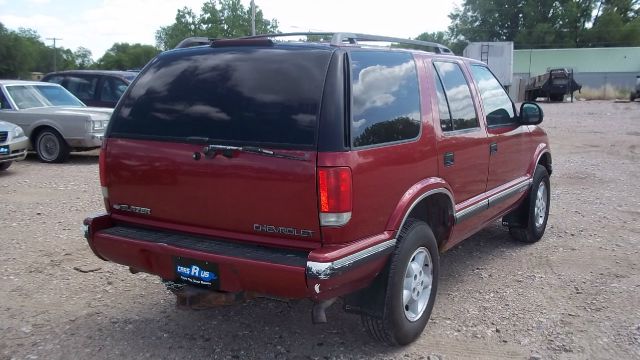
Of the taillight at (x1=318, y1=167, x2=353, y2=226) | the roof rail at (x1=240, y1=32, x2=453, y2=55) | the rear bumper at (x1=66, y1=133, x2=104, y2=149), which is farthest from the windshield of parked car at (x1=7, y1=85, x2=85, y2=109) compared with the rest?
the taillight at (x1=318, y1=167, x2=353, y2=226)

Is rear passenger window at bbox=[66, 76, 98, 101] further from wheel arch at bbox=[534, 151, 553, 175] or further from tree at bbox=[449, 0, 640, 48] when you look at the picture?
tree at bbox=[449, 0, 640, 48]

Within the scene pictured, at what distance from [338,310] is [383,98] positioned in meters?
1.73

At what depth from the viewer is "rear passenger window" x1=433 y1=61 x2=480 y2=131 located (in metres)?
4.38

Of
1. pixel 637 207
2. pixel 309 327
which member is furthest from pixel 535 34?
pixel 309 327

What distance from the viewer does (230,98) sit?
3.43 m

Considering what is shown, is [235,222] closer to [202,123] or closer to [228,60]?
[202,123]

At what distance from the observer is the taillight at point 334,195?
311 centimetres

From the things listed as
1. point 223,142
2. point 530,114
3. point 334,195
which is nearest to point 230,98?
point 223,142

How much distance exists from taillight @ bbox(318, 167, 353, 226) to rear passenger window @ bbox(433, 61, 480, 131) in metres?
1.33

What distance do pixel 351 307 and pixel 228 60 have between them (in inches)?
66.5

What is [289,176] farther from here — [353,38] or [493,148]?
[493,148]

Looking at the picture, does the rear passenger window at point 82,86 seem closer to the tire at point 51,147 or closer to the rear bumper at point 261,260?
the tire at point 51,147

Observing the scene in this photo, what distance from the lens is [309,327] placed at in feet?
13.7

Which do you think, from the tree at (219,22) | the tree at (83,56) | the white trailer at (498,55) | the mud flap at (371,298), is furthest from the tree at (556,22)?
the mud flap at (371,298)
